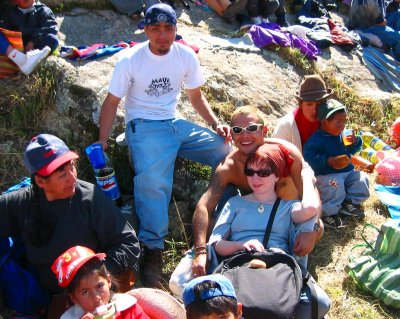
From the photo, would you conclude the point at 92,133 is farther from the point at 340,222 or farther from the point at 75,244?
the point at 340,222

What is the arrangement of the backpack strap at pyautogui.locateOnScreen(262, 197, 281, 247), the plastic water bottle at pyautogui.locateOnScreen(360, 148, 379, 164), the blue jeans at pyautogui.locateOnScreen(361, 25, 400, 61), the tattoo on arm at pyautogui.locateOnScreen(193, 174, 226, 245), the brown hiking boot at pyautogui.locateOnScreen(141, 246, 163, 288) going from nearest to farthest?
the backpack strap at pyautogui.locateOnScreen(262, 197, 281, 247) < the tattoo on arm at pyautogui.locateOnScreen(193, 174, 226, 245) < the brown hiking boot at pyautogui.locateOnScreen(141, 246, 163, 288) < the plastic water bottle at pyautogui.locateOnScreen(360, 148, 379, 164) < the blue jeans at pyautogui.locateOnScreen(361, 25, 400, 61)

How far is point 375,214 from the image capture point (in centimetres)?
511

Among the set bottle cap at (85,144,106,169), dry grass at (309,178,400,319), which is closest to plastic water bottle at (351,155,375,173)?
dry grass at (309,178,400,319)

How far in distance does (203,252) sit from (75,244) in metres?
0.89

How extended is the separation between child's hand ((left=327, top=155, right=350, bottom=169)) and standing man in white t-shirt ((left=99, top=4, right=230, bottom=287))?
3.09ft

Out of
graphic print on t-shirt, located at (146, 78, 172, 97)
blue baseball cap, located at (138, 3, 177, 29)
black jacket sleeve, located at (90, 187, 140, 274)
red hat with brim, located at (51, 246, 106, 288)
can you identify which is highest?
blue baseball cap, located at (138, 3, 177, 29)

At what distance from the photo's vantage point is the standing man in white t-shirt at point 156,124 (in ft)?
13.8

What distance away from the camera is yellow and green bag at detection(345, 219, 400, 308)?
390 centimetres

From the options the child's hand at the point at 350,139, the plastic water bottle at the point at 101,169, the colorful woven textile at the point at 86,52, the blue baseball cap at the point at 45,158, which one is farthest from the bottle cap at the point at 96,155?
the child's hand at the point at 350,139

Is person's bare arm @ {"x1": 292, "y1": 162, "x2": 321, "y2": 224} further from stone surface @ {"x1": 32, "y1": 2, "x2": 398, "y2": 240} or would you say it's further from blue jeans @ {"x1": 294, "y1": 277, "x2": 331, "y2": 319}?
stone surface @ {"x1": 32, "y1": 2, "x2": 398, "y2": 240}

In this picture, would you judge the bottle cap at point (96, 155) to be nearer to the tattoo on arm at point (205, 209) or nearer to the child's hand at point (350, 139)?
the tattoo on arm at point (205, 209)

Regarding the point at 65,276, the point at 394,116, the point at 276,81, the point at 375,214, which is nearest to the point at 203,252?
the point at 65,276

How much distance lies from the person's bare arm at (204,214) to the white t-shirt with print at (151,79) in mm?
835

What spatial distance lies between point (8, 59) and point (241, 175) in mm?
2413
